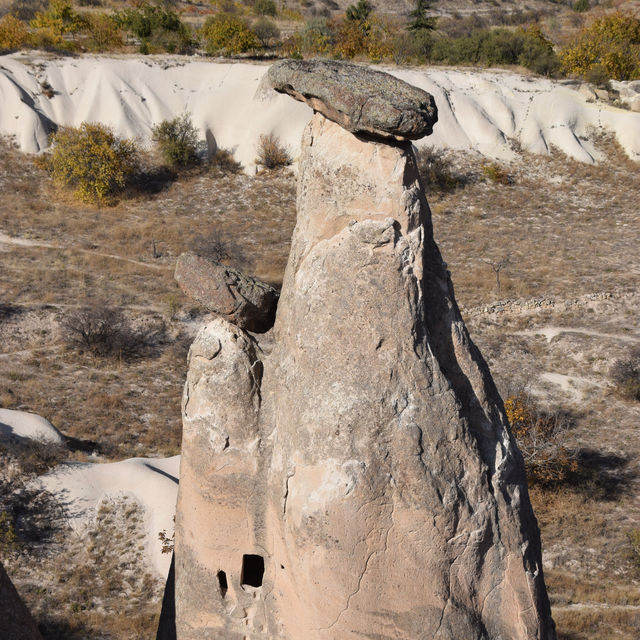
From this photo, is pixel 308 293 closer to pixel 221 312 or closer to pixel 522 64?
pixel 221 312

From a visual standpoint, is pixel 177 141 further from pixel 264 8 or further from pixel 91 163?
pixel 264 8

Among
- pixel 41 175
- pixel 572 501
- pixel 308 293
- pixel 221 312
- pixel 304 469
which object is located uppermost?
pixel 308 293

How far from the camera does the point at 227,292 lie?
5.25m

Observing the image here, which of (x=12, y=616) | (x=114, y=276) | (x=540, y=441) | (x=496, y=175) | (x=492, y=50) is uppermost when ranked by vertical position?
(x=492, y=50)

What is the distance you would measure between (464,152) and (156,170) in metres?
13.1

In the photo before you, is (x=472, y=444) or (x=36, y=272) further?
(x=36, y=272)

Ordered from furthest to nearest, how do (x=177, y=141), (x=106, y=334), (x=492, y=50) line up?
(x=492, y=50)
(x=177, y=141)
(x=106, y=334)

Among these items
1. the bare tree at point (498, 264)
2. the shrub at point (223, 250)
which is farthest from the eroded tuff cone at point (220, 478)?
the bare tree at point (498, 264)

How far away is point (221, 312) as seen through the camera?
5238 mm

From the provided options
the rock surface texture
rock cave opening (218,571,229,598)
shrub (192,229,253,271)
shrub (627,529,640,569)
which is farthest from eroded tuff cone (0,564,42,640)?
shrub (192,229,253,271)

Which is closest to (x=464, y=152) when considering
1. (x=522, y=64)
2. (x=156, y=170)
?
(x=522, y=64)

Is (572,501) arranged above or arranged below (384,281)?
below

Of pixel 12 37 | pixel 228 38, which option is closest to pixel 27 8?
pixel 12 37

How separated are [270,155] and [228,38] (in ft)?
37.7
